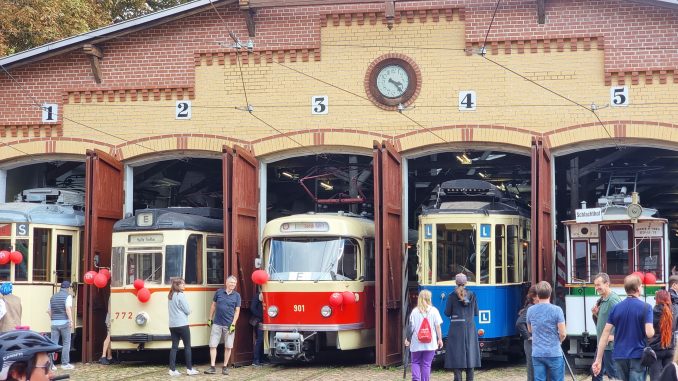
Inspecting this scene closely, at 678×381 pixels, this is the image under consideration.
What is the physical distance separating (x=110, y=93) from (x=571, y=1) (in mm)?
9722

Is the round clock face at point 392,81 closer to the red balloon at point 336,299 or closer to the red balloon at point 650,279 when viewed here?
the red balloon at point 336,299

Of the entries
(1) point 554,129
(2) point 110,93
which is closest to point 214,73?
(2) point 110,93

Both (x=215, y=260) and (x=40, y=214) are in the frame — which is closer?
(x=40, y=214)

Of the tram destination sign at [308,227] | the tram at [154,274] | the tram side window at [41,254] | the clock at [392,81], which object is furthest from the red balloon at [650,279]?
the tram side window at [41,254]

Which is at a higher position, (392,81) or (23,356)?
(392,81)

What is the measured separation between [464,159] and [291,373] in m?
7.16

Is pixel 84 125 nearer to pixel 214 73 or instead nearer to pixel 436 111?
pixel 214 73

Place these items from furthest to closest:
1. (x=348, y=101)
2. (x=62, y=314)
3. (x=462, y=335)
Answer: (x=348, y=101)
(x=62, y=314)
(x=462, y=335)

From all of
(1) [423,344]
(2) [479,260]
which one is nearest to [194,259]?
(2) [479,260]

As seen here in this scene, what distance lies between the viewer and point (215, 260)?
22.3 m

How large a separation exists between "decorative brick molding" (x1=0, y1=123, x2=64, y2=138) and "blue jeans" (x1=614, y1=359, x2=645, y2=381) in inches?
615

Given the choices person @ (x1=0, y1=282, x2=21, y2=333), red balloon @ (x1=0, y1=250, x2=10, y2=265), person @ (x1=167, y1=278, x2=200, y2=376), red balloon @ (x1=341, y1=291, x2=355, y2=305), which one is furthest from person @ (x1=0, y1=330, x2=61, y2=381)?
red balloon @ (x1=0, y1=250, x2=10, y2=265)

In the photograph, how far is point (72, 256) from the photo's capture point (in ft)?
75.8

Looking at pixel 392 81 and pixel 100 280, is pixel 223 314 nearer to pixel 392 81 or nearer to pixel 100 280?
pixel 100 280
